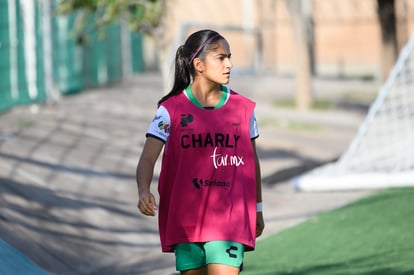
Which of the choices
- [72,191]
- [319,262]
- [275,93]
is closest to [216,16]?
[275,93]

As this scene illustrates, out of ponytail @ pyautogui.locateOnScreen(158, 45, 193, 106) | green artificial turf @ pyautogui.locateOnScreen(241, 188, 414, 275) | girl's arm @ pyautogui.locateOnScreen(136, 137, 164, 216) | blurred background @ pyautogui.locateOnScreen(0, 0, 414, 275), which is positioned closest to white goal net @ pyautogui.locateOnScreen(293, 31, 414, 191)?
blurred background @ pyautogui.locateOnScreen(0, 0, 414, 275)

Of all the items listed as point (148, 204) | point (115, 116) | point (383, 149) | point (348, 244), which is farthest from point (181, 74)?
point (115, 116)

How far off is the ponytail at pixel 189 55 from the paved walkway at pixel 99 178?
389 centimetres

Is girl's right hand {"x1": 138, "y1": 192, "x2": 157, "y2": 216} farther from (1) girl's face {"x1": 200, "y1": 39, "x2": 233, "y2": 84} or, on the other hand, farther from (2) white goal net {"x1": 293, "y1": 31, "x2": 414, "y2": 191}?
(2) white goal net {"x1": 293, "y1": 31, "x2": 414, "y2": 191}

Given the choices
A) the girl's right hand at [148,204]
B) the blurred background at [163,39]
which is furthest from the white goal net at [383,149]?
the girl's right hand at [148,204]

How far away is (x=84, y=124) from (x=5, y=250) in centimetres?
956

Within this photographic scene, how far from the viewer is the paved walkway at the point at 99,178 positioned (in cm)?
1004

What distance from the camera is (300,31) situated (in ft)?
79.6

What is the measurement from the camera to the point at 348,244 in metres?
→ 10.1

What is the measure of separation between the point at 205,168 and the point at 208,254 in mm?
420

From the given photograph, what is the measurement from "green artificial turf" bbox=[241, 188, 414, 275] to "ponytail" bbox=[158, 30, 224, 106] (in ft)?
10.8

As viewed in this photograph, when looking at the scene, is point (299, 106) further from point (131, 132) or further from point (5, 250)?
point (5, 250)

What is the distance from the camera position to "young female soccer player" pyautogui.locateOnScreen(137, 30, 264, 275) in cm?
550

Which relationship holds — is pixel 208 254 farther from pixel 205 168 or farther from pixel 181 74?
pixel 181 74
